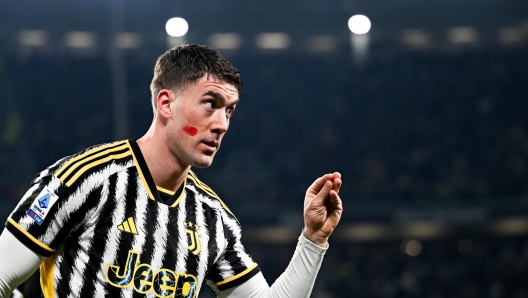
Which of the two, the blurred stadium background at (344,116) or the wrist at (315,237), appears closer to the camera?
the wrist at (315,237)

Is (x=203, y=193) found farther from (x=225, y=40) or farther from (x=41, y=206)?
(x=225, y=40)

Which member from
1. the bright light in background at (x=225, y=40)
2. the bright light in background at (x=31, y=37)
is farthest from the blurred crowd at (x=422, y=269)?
the bright light in background at (x=31, y=37)

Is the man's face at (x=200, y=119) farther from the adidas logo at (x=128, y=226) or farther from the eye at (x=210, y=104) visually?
the adidas logo at (x=128, y=226)

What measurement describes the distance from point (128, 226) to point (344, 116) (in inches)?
663

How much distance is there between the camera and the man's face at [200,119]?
2090 mm

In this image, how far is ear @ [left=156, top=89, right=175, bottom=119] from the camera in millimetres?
2139

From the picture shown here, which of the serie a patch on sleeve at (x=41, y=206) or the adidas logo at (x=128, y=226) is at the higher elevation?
the serie a patch on sleeve at (x=41, y=206)

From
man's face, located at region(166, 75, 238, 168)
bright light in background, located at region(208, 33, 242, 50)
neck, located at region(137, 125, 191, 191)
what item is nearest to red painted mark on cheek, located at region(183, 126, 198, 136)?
man's face, located at region(166, 75, 238, 168)

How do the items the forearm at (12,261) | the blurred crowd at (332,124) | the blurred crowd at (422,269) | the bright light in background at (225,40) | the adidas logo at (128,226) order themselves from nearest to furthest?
the forearm at (12,261) → the adidas logo at (128,226) → the blurred crowd at (422,269) → the blurred crowd at (332,124) → the bright light in background at (225,40)

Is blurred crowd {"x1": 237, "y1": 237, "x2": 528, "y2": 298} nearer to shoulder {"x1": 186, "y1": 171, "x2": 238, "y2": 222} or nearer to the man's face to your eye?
shoulder {"x1": 186, "y1": 171, "x2": 238, "y2": 222}

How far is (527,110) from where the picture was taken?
58.5ft

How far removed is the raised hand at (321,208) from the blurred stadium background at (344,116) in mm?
12523

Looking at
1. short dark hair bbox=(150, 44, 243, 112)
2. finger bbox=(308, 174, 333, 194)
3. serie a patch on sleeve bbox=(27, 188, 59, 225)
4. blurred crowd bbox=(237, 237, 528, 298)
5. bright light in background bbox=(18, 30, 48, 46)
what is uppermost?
bright light in background bbox=(18, 30, 48, 46)

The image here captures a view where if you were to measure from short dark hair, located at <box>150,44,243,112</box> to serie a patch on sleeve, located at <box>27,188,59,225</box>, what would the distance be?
1.64ft
